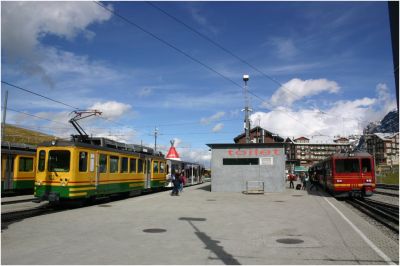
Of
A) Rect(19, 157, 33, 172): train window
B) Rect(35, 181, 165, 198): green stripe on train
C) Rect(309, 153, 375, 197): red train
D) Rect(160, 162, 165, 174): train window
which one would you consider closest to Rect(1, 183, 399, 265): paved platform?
Rect(35, 181, 165, 198): green stripe on train

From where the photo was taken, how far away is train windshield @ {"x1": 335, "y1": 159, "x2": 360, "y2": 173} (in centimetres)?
2428

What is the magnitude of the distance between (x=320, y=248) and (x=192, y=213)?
278 inches

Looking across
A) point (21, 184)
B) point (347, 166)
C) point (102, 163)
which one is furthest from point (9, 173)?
Answer: point (347, 166)

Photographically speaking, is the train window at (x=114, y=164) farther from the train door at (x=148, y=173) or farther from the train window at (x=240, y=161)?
the train window at (x=240, y=161)

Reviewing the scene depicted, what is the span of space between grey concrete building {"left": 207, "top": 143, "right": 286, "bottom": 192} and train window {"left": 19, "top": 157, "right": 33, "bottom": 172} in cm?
1208

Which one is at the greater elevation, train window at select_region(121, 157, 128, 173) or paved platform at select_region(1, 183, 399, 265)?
train window at select_region(121, 157, 128, 173)

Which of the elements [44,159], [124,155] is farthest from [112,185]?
[44,159]

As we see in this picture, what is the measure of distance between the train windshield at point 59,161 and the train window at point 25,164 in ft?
29.9

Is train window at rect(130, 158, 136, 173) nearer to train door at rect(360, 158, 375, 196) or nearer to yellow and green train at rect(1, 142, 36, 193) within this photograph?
yellow and green train at rect(1, 142, 36, 193)

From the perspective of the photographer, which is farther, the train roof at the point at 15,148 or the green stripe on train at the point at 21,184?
the green stripe on train at the point at 21,184

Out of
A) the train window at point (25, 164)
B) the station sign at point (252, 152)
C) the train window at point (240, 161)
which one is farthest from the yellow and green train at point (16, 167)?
the station sign at point (252, 152)

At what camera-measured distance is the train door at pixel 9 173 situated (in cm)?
2378

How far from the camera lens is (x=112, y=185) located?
65.4 ft

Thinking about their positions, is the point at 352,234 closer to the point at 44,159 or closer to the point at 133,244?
the point at 133,244
